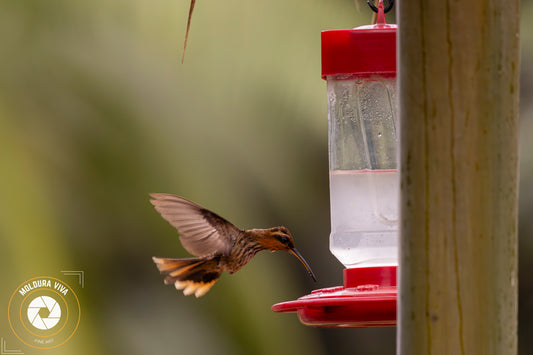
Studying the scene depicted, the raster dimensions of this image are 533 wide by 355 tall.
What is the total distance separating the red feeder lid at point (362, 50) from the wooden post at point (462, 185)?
1270mm

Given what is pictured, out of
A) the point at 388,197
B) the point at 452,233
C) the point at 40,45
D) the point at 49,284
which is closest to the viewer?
the point at 452,233

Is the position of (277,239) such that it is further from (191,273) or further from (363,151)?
(363,151)

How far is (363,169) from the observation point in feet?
9.86

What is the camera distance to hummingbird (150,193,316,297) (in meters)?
3.20

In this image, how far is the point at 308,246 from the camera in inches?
256

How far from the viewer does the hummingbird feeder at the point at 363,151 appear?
2.48 metres

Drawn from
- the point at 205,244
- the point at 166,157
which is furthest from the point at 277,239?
the point at 166,157

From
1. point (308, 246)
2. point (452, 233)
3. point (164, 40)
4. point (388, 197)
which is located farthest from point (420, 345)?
point (164, 40)

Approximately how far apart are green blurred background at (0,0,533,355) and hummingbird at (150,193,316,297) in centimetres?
288

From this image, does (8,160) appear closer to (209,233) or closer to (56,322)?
(56,322)

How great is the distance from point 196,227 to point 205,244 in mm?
81

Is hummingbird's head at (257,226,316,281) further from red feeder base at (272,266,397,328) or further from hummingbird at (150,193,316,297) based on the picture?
red feeder base at (272,266,397,328)

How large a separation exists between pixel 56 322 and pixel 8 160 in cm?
128

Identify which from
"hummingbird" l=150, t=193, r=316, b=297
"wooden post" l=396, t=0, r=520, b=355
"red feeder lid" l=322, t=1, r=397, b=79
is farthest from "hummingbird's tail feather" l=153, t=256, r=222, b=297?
"wooden post" l=396, t=0, r=520, b=355
